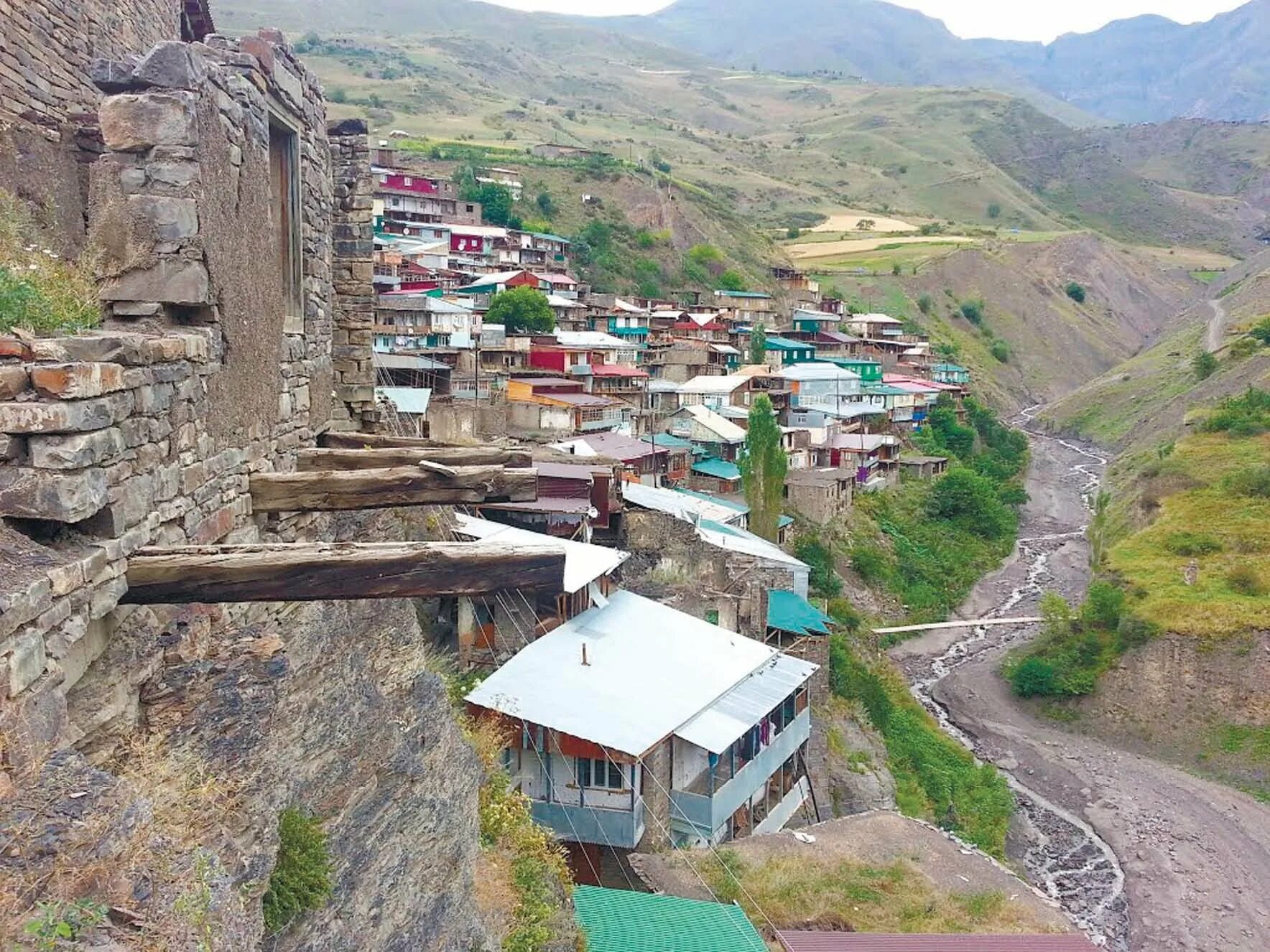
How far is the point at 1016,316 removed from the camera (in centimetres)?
9044

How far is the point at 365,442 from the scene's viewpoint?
7766 mm

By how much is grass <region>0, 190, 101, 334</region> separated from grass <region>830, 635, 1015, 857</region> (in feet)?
62.9

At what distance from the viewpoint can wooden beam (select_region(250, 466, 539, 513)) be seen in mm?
5949

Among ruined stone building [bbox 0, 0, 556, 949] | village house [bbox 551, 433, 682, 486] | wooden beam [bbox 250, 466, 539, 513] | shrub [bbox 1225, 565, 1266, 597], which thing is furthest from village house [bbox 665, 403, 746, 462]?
wooden beam [bbox 250, 466, 539, 513]

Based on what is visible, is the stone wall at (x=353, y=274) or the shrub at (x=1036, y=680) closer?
the stone wall at (x=353, y=274)

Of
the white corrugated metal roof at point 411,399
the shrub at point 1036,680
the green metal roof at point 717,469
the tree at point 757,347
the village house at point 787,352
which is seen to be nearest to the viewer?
the white corrugated metal roof at point 411,399

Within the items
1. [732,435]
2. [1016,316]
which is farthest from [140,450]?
[1016,316]

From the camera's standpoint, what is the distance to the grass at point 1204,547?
99.6ft

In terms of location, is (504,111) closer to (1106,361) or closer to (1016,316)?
(1016,316)

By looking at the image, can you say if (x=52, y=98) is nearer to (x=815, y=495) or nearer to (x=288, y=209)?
(x=288, y=209)

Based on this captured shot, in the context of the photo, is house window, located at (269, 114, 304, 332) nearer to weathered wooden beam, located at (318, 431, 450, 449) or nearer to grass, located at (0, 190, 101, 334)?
weathered wooden beam, located at (318, 431, 450, 449)

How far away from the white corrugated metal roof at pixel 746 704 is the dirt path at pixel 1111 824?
7.66m

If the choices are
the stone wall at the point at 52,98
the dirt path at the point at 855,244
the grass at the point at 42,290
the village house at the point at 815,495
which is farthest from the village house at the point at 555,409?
the dirt path at the point at 855,244

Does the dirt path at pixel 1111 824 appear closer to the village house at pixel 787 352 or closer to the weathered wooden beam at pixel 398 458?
the weathered wooden beam at pixel 398 458
